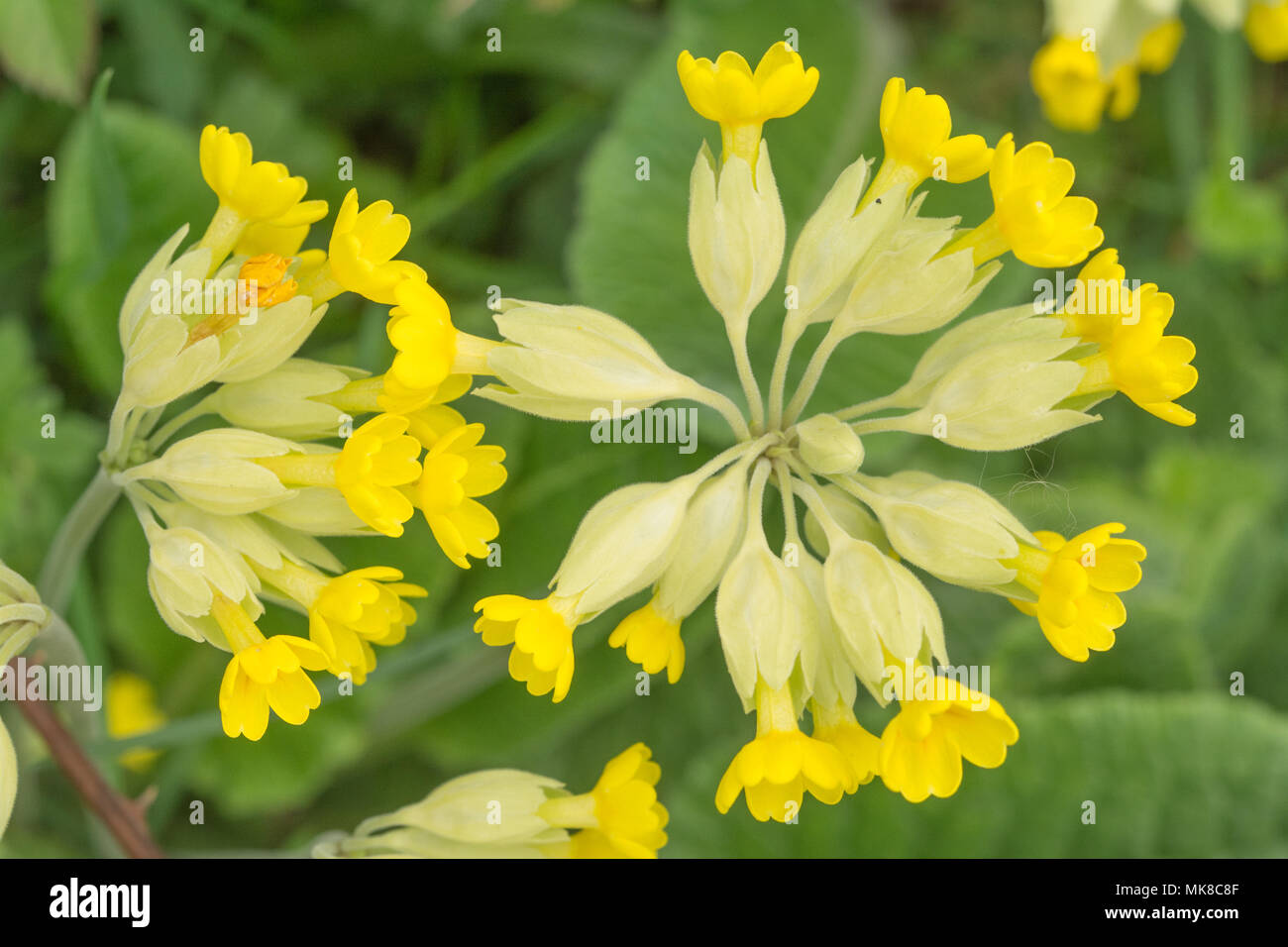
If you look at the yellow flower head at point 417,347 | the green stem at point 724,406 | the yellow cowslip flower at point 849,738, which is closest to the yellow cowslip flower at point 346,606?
the yellow flower head at point 417,347

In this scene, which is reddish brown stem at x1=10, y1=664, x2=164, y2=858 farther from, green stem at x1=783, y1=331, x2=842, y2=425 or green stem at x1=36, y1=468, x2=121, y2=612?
green stem at x1=783, y1=331, x2=842, y2=425

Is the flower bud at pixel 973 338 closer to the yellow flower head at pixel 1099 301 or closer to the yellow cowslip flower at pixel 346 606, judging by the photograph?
the yellow flower head at pixel 1099 301

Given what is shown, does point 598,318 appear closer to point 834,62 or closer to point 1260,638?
point 834,62

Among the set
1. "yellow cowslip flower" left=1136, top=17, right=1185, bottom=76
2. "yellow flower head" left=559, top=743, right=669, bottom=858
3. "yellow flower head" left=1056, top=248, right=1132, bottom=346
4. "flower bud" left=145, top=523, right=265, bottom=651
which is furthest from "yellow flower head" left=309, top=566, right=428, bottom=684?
"yellow cowslip flower" left=1136, top=17, right=1185, bottom=76

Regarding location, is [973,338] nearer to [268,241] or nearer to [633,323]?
[268,241]

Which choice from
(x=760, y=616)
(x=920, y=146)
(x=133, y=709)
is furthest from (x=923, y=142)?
(x=133, y=709)

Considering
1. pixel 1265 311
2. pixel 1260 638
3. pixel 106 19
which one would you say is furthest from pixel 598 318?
pixel 1265 311
